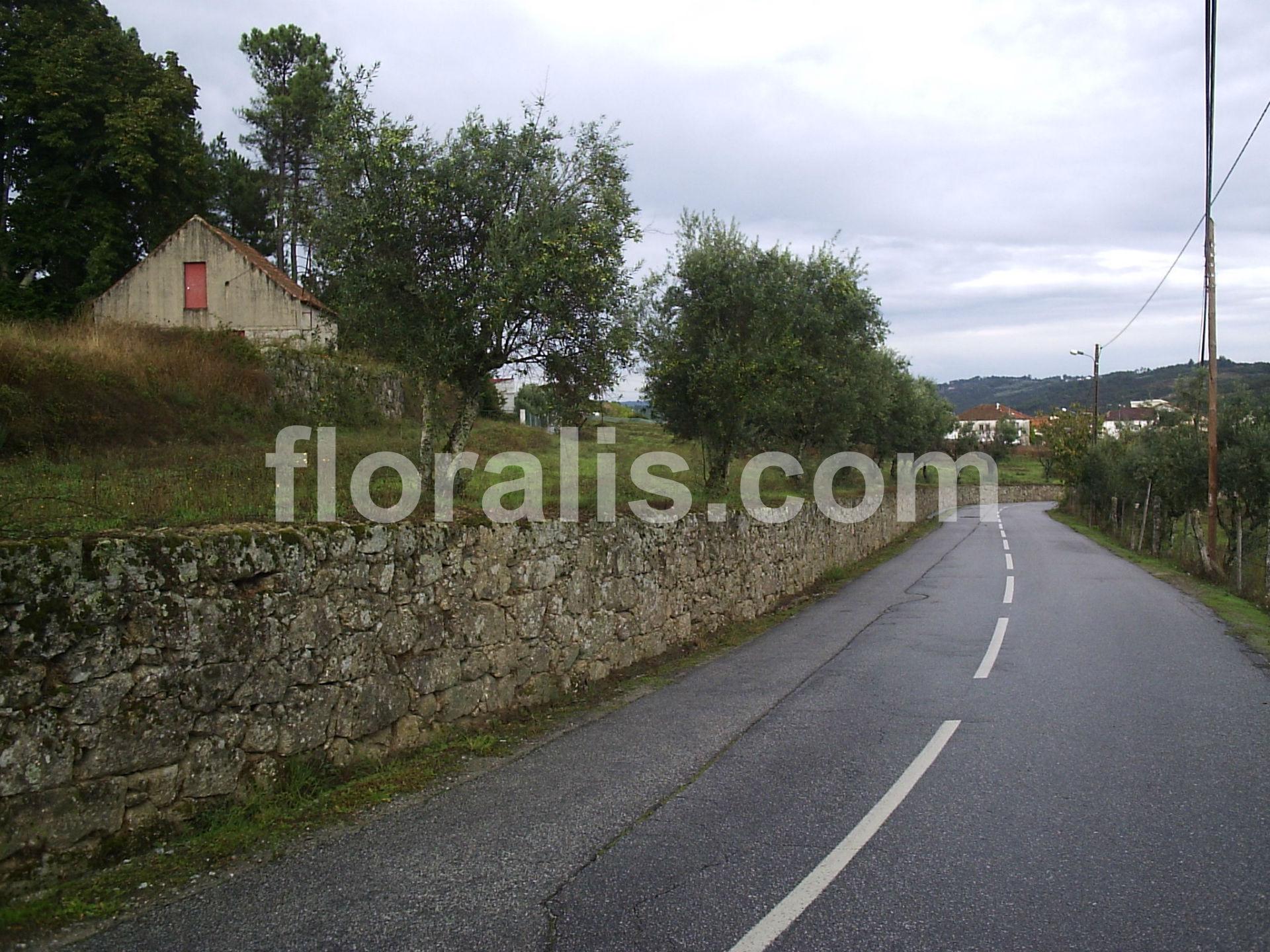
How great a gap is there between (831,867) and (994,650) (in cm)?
701

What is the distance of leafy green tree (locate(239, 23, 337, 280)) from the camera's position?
1743 inches

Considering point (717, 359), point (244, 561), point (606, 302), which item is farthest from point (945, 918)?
point (717, 359)

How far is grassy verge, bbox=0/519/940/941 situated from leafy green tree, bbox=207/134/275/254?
1557 inches

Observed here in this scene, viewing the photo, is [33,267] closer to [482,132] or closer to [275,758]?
[482,132]

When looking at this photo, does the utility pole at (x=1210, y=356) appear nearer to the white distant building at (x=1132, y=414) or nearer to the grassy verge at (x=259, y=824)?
the grassy verge at (x=259, y=824)

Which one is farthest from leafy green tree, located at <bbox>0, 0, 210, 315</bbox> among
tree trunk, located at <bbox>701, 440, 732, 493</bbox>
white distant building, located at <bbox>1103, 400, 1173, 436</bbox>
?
white distant building, located at <bbox>1103, 400, 1173, 436</bbox>

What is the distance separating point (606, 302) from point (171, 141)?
2408cm

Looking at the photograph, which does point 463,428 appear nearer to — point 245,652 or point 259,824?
point 245,652

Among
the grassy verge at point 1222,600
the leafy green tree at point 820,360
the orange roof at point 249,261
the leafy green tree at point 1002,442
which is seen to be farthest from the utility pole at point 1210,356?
the leafy green tree at point 1002,442

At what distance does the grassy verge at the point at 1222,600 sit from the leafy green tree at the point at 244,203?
37.5 meters

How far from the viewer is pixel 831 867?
4.47m

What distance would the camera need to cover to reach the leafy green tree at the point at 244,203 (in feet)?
138

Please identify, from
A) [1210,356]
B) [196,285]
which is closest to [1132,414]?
[1210,356]

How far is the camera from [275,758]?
210 inches
